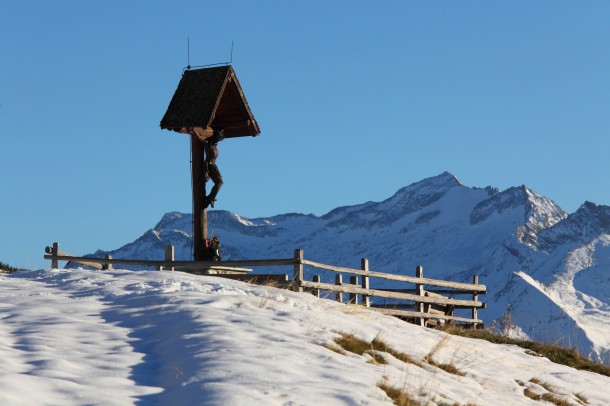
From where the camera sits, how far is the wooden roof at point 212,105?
24.7m

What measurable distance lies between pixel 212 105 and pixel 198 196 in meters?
2.25

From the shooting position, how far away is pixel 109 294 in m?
16.4

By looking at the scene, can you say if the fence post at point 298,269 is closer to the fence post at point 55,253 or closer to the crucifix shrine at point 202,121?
the crucifix shrine at point 202,121

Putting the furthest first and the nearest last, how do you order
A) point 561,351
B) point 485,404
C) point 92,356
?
point 561,351
point 485,404
point 92,356

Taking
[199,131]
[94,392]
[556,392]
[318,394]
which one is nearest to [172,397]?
[94,392]

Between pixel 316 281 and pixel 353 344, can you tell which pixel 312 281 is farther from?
pixel 353 344

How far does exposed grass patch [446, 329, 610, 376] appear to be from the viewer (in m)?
23.2

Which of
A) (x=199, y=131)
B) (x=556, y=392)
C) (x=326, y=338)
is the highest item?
(x=199, y=131)

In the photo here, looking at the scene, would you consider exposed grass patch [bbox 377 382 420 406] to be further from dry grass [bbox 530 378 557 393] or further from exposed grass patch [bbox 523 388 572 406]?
dry grass [bbox 530 378 557 393]

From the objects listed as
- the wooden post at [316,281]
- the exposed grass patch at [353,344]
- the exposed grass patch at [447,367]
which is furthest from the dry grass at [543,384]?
the wooden post at [316,281]

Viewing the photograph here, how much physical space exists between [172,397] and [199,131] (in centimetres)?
1483

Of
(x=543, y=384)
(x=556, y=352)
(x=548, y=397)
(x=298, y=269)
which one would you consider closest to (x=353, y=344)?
(x=548, y=397)

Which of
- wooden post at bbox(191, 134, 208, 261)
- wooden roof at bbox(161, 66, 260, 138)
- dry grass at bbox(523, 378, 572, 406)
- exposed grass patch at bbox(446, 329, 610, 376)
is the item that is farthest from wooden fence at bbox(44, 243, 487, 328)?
dry grass at bbox(523, 378, 572, 406)

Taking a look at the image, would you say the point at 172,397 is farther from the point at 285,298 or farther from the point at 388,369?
the point at 285,298
